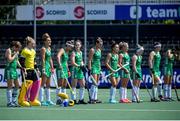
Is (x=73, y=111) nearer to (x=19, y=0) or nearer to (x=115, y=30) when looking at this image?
(x=115, y=30)

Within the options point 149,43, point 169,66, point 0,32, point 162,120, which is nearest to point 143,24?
point 149,43

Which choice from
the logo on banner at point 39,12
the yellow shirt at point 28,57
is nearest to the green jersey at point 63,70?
the yellow shirt at point 28,57

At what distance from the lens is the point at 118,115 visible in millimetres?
16812

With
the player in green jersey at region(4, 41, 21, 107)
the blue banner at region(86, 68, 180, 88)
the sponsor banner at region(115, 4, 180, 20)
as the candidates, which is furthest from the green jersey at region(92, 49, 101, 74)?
the sponsor banner at region(115, 4, 180, 20)

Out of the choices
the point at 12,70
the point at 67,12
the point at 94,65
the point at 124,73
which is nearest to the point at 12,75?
the point at 12,70

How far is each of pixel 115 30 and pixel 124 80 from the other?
17.9 meters

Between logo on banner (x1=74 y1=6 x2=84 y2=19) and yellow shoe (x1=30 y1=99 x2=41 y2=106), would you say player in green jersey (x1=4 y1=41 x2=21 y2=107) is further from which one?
logo on banner (x1=74 y1=6 x2=84 y2=19)

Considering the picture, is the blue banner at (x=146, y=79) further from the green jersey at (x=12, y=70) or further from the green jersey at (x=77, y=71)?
the green jersey at (x=12, y=70)

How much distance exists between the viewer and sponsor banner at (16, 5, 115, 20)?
3938 centimetres

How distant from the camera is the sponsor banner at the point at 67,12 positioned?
3938cm

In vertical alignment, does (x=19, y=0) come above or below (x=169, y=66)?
above

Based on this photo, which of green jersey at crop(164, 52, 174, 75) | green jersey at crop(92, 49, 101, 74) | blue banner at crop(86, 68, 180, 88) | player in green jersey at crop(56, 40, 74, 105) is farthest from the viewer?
blue banner at crop(86, 68, 180, 88)

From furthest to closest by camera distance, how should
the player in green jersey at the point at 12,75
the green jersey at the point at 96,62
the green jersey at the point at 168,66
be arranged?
1. the green jersey at the point at 168,66
2. the green jersey at the point at 96,62
3. the player in green jersey at the point at 12,75

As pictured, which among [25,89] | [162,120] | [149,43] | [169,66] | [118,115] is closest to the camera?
[162,120]
